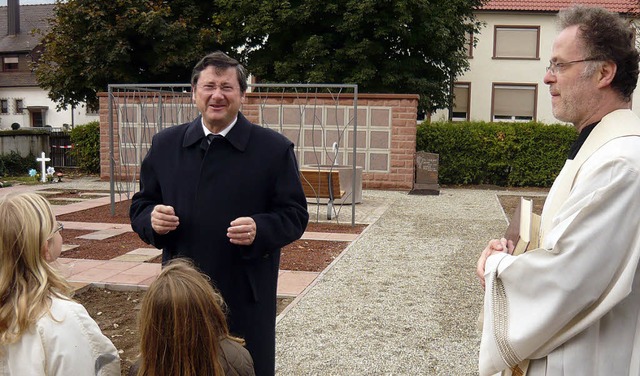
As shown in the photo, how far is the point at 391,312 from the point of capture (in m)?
5.45

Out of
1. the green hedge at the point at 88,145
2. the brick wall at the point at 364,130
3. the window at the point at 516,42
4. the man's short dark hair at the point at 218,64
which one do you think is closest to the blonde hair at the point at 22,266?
the man's short dark hair at the point at 218,64

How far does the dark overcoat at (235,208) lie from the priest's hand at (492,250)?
970mm

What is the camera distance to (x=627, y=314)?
1836mm

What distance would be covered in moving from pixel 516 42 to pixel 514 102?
280 cm

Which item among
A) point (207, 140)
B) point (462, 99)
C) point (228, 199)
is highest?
point (462, 99)

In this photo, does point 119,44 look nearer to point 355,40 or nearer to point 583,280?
point 355,40

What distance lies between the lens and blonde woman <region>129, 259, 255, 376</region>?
1.93m

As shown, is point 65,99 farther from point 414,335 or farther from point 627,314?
point 627,314

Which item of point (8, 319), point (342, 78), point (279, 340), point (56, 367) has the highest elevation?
point (342, 78)

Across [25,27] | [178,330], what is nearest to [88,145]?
[178,330]

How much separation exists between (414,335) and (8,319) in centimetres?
345

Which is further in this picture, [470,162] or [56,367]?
[470,162]

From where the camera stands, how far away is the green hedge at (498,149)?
18.0m

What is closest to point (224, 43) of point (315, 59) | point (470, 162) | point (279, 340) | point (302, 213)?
point (315, 59)
